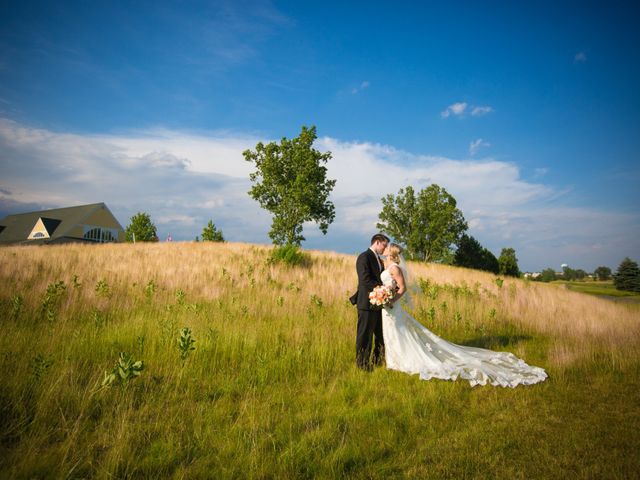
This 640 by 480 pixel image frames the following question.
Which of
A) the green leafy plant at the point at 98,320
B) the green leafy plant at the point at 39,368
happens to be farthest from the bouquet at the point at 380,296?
the green leafy plant at the point at 98,320

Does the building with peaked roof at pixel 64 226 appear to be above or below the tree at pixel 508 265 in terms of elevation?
above

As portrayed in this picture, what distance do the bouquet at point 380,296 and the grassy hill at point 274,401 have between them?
1.35 meters

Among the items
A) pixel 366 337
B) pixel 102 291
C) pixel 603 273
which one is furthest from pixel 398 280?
pixel 603 273

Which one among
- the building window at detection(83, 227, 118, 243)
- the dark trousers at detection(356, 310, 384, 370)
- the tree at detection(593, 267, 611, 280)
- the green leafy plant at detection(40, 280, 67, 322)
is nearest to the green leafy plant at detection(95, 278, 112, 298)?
the green leafy plant at detection(40, 280, 67, 322)

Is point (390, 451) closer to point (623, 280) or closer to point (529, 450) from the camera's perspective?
point (529, 450)

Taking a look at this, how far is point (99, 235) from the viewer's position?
177ft

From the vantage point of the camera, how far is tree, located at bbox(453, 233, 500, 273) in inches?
2071

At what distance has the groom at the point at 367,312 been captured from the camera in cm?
654

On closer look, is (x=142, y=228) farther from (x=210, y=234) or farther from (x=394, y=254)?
(x=394, y=254)

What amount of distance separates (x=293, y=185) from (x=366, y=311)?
997 inches

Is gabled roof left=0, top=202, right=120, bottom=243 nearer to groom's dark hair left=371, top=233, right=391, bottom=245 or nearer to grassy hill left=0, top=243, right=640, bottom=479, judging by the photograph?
grassy hill left=0, top=243, right=640, bottom=479

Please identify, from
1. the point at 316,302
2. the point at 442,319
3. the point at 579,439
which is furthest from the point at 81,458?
the point at 442,319

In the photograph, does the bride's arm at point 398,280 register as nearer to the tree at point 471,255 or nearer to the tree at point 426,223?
the tree at point 426,223

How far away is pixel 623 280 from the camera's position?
3872 centimetres
